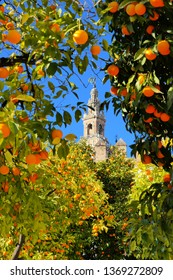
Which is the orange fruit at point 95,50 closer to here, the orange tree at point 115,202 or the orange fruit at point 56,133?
the orange fruit at point 56,133

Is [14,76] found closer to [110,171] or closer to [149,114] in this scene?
[149,114]

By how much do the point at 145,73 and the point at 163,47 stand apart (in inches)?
13.9

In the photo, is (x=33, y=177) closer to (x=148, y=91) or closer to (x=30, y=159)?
(x=30, y=159)

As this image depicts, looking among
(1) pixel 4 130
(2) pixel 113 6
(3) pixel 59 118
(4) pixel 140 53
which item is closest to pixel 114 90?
(4) pixel 140 53

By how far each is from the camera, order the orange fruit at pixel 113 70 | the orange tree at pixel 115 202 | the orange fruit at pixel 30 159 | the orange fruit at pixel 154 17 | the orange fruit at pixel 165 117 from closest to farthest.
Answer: the orange fruit at pixel 30 159, the orange fruit at pixel 154 17, the orange fruit at pixel 165 117, the orange fruit at pixel 113 70, the orange tree at pixel 115 202

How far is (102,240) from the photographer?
638 inches

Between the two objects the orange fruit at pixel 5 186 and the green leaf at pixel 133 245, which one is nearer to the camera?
the green leaf at pixel 133 245

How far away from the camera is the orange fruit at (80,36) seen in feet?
9.87

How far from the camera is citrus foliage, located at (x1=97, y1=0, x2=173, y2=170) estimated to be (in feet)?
10.4

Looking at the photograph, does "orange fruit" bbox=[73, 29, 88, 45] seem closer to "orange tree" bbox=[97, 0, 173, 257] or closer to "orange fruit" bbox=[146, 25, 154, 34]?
"orange tree" bbox=[97, 0, 173, 257]

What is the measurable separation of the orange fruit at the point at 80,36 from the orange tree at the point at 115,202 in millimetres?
11415

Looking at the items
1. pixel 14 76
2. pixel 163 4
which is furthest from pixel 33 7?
pixel 163 4

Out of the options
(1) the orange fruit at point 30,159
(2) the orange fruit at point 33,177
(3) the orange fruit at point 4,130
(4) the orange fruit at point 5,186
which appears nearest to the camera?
(3) the orange fruit at point 4,130

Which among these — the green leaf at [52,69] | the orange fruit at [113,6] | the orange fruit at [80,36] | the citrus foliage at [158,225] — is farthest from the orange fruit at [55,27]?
the citrus foliage at [158,225]
